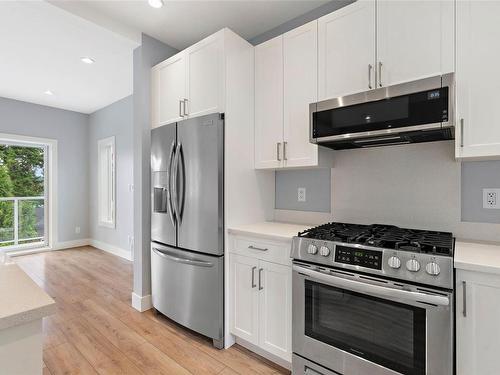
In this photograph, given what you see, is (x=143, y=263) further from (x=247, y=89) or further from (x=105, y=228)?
(x=105, y=228)

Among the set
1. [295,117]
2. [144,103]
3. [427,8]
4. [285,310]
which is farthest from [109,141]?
[427,8]

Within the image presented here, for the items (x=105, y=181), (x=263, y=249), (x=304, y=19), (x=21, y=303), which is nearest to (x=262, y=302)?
(x=263, y=249)

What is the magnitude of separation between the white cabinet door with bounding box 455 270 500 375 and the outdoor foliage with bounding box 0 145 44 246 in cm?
649

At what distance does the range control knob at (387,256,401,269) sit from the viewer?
52.5 inches

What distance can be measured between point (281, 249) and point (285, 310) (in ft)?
1.32

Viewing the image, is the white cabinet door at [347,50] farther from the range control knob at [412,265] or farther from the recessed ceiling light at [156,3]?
the recessed ceiling light at [156,3]

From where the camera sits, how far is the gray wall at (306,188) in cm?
232

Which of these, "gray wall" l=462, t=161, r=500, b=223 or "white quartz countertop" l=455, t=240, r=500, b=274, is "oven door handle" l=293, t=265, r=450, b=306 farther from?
"gray wall" l=462, t=161, r=500, b=223

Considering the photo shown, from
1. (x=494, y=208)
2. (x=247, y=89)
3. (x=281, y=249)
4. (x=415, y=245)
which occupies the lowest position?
(x=281, y=249)

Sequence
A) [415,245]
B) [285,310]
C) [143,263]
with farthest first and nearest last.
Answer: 1. [143,263]
2. [285,310]
3. [415,245]

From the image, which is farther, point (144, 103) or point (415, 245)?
point (144, 103)

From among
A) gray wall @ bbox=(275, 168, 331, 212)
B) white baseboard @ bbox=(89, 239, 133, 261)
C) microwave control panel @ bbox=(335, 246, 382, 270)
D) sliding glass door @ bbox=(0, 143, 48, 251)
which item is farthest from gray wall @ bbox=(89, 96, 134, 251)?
microwave control panel @ bbox=(335, 246, 382, 270)

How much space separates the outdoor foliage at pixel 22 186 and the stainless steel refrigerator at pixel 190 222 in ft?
13.5

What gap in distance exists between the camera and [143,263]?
9.15 feet
